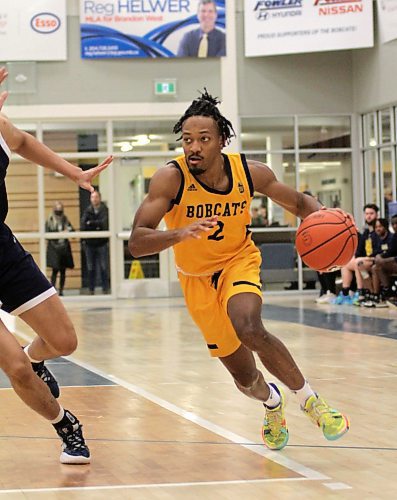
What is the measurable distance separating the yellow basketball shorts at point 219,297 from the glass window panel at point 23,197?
16.8 m

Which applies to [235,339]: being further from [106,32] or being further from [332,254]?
[106,32]

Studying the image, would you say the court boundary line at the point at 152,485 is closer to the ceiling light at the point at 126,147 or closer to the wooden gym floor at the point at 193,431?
the wooden gym floor at the point at 193,431

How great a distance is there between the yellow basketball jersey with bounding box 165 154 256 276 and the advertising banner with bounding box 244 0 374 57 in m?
15.7

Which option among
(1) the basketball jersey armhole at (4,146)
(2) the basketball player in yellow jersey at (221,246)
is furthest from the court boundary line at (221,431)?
(1) the basketball jersey armhole at (4,146)

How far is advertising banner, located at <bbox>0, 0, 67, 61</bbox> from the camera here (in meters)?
21.7

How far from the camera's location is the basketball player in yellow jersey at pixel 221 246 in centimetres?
577

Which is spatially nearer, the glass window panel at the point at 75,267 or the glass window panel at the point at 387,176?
the glass window panel at the point at 387,176

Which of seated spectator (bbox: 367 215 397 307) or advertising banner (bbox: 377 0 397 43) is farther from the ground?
advertising banner (bbox: 377 0 397 43)

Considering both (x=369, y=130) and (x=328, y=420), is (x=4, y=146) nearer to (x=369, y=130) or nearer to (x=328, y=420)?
(x=328, y=420)

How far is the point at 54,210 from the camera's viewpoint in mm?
22578

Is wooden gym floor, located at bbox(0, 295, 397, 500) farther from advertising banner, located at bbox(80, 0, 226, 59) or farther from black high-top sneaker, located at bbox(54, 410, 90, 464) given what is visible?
advertising banner, located at bbox(80, 0, 226, 59)

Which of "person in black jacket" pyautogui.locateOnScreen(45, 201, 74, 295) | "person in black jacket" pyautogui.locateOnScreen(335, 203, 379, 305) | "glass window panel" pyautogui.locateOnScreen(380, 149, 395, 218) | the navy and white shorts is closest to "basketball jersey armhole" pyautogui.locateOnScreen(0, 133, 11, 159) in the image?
the navy and white shorts

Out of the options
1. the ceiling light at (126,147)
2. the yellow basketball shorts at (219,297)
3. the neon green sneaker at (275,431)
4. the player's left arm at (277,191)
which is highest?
the ceiling light at (126,147)

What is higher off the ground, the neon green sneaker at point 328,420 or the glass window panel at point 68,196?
the glass window panel at point 68,196
